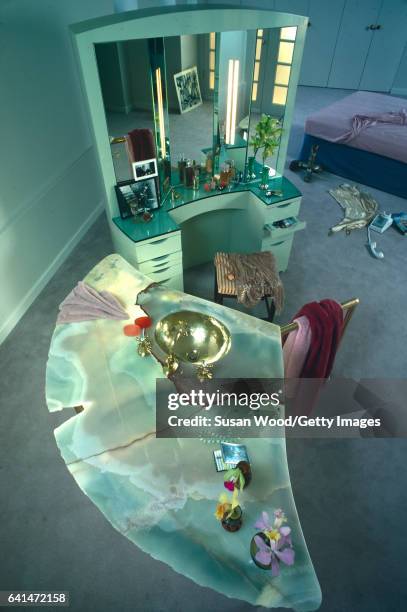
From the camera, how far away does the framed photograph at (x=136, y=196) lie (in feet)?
10.1

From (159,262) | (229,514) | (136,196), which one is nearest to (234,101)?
(136,196)

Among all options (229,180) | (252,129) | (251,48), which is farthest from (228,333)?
(251,48)

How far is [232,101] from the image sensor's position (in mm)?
3250

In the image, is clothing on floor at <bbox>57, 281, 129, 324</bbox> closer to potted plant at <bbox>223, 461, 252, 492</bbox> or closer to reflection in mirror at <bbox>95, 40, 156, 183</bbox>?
potted plant at <bbox>223, 461, 252, 492</bbox>

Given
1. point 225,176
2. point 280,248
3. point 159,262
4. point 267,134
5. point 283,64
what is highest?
point 283,64

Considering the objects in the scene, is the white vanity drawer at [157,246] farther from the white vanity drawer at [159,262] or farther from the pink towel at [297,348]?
the pink towel at [297,348]

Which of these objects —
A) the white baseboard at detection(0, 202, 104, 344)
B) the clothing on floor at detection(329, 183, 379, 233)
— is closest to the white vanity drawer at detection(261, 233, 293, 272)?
the clothing on floor at detection(329, 183, 379, 233)

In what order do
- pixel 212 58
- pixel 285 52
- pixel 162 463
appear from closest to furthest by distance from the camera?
pixel 162 463 < pixel 212 58 < pixel 285 52

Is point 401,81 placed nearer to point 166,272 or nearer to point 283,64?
point 283,64

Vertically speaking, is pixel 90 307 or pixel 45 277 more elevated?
pixel 90 307

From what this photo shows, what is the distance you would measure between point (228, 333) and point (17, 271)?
2380mm

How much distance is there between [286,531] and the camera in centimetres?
145

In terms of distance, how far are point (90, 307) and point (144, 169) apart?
1.38 m

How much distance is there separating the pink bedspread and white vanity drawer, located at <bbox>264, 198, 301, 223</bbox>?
2371mm
